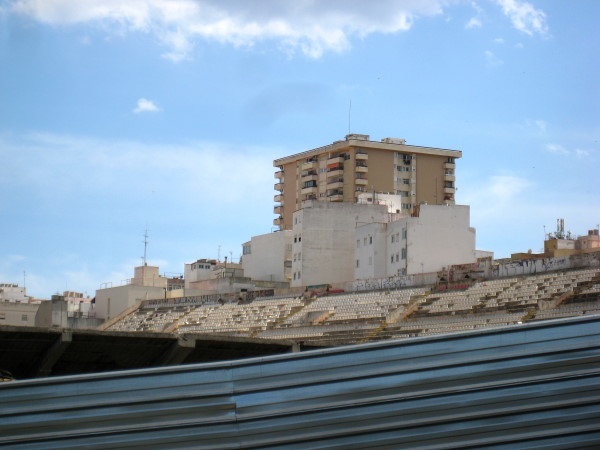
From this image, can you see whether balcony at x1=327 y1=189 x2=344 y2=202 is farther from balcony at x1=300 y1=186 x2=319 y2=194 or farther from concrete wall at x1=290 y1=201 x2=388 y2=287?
concrete wall at x1=290 y1=201 x2=388 y2=287

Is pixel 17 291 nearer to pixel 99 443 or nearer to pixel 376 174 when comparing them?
pixel 376 174

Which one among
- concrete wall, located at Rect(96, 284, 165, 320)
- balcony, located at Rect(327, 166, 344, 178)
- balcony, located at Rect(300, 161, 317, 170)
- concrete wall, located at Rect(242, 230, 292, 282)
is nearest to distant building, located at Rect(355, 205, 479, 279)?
concrete wall, located at Rect(242, 230, 292, 282)

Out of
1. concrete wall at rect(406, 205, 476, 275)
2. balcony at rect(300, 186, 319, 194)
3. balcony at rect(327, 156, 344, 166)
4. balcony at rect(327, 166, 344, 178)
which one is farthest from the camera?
balcony at rect(300, 186, 319, 194)

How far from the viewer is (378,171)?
10588cm

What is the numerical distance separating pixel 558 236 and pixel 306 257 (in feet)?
71.8

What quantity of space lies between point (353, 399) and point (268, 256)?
75224 millimetres

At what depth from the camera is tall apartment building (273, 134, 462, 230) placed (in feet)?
346

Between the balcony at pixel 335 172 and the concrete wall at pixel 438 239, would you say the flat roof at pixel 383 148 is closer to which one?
the balcony at pixel 335 172

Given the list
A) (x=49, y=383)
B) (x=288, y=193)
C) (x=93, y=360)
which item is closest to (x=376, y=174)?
(x=288, y=193)

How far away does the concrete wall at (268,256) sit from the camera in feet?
285

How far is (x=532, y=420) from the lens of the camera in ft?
40.4

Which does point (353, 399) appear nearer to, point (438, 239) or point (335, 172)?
point (438, 239)

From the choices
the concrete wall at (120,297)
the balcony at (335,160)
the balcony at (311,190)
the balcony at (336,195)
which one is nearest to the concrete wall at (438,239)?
the concrete wall at (120,297)

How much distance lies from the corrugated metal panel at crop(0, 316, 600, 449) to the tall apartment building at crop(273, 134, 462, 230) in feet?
297
